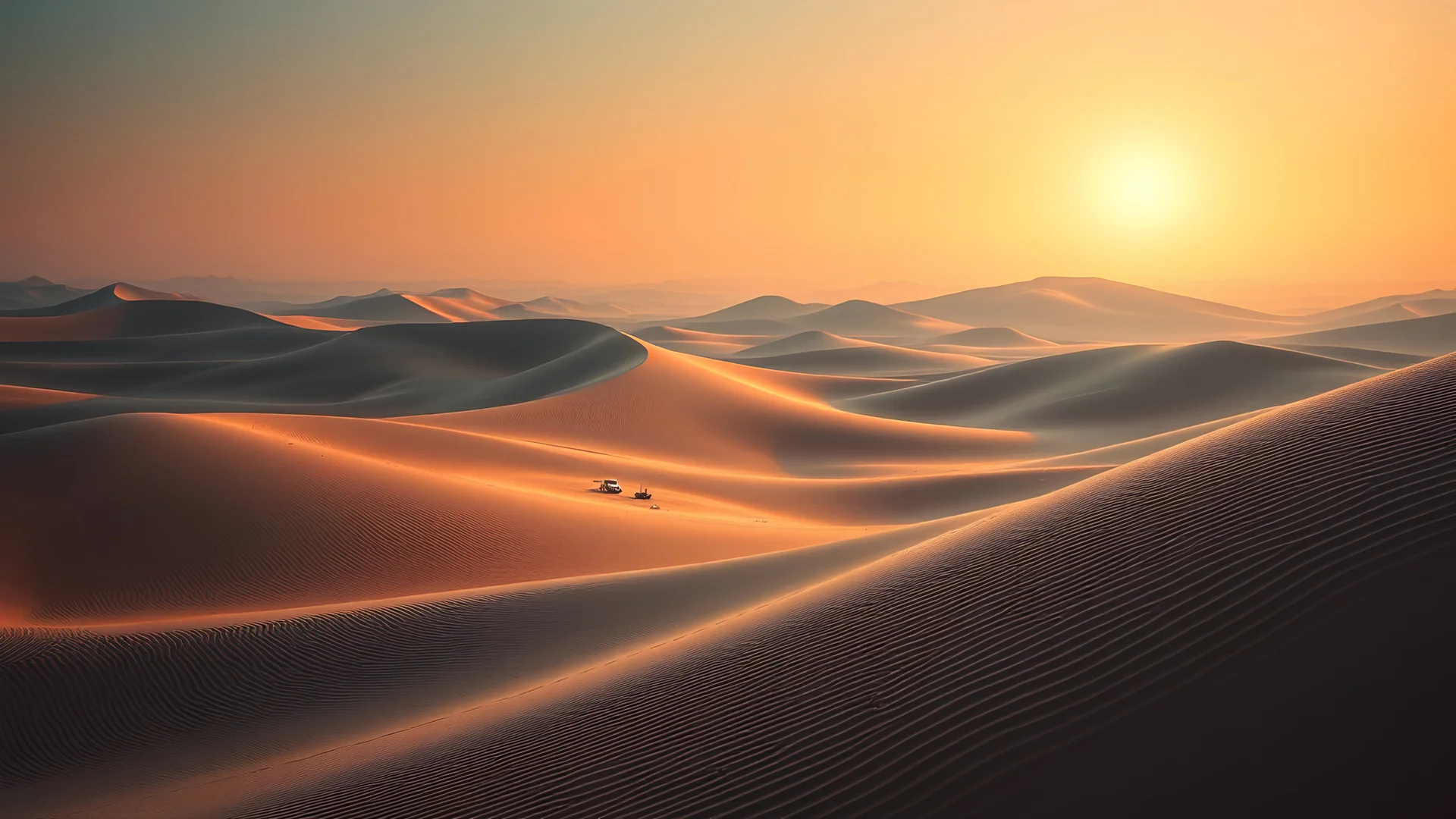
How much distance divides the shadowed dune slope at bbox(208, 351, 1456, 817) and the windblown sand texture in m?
0.02

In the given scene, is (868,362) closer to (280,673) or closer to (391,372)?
(391,372)

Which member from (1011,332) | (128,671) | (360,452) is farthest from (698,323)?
(128,671)

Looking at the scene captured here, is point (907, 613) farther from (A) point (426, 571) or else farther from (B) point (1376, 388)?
(A) point (426, 571)

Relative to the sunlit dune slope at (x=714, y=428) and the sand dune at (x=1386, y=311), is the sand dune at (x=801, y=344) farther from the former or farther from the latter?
the sand dune at (x=1386, y=311)

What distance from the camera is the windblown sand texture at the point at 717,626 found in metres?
3.63

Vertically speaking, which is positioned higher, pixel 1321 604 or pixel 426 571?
pixel 1321 604

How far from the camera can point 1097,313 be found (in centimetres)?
16562

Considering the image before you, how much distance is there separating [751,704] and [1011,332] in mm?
116193

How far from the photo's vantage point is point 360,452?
2120 cm

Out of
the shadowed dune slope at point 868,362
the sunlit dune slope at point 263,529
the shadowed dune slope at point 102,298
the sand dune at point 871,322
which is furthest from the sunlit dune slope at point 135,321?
the sand dune at point 871,322

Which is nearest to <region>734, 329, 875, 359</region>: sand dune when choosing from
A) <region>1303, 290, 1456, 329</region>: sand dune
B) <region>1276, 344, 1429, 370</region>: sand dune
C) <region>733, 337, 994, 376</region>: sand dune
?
<region>733, 337, 994, 376</region>: sand dune

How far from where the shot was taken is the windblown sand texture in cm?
363

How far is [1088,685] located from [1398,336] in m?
98.9

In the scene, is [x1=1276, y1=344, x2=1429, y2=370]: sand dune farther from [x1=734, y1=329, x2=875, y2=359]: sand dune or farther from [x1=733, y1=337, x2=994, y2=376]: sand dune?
[x1=734, y1=329, x2=875, y2=359]: sand dune
